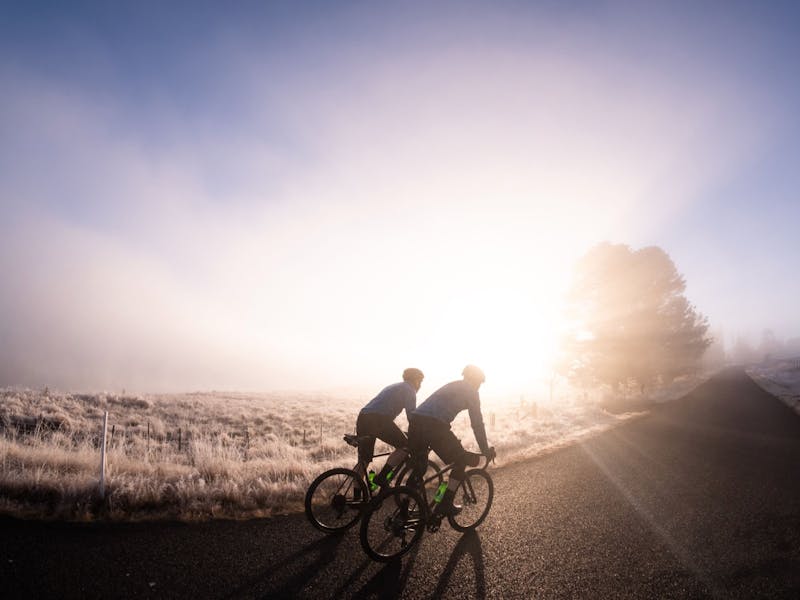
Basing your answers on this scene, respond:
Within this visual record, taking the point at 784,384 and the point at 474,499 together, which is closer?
the point at 474,499

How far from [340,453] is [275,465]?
4.53m

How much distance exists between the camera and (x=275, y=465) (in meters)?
8.05

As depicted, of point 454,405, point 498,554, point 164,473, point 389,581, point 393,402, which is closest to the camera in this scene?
point 389,581

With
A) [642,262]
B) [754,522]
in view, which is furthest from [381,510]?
[642,262]

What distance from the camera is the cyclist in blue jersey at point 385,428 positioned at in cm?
523

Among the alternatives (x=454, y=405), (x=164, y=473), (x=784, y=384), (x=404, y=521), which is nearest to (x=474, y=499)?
(x=404, y=521)

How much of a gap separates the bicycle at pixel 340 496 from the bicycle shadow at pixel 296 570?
0.30 meters

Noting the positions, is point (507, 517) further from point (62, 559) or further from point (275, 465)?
point (62, 559)

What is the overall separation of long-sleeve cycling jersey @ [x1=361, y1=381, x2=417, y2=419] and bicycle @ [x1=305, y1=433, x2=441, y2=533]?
17.3 inches

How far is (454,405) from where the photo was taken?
5.25 metres

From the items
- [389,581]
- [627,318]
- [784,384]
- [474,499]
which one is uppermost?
[627,318]

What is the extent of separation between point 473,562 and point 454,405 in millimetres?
1840

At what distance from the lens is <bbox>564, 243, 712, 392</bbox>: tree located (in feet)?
76.9

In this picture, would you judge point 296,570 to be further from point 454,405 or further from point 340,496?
point 454,405
